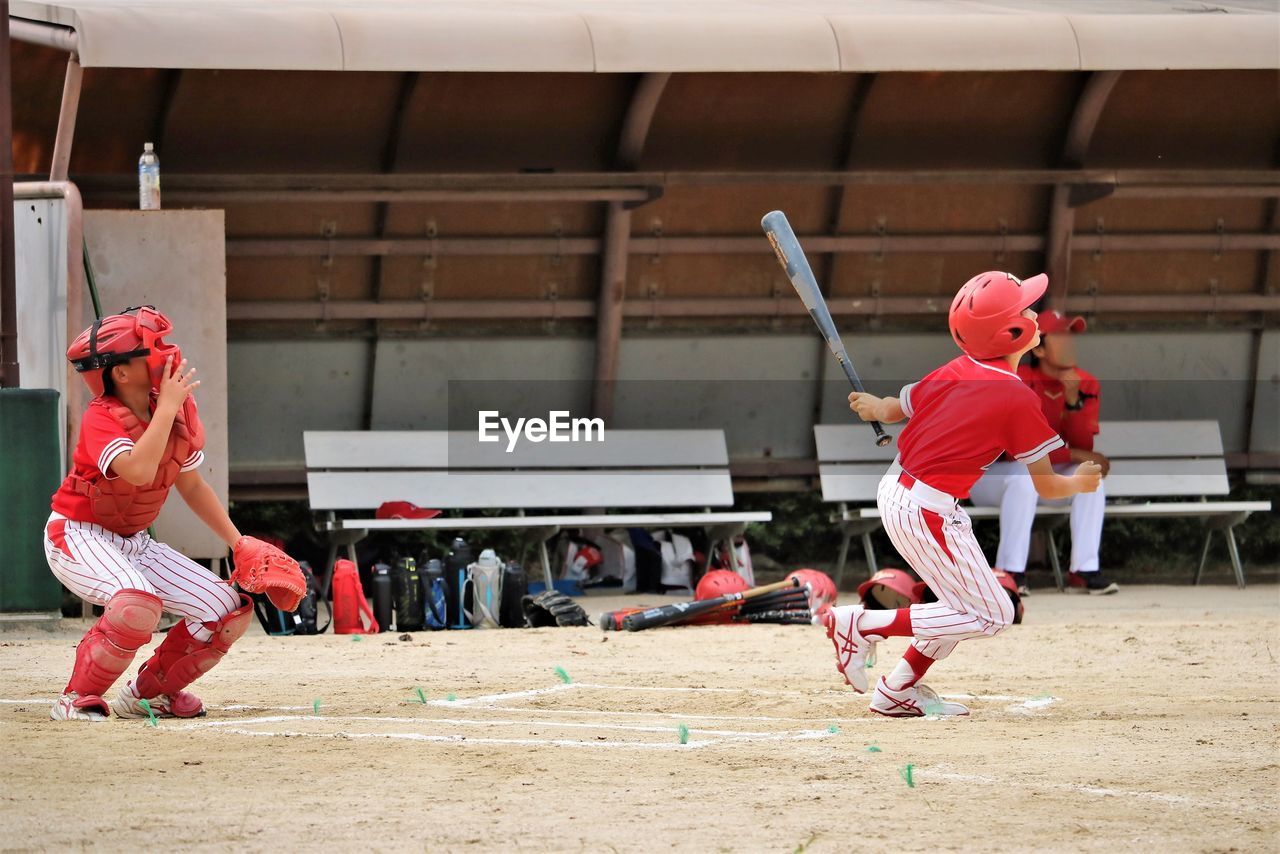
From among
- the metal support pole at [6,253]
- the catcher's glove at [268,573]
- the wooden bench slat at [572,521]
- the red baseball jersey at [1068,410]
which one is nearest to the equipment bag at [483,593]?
the wooden bench slat at [572,521]

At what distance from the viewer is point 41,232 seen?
9062 mm

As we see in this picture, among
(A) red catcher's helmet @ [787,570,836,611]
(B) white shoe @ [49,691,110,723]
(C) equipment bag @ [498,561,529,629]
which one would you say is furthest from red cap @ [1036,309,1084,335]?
(B) white shoe @ [49,691,110,723]

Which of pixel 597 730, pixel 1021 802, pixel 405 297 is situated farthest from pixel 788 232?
pixel 405 297

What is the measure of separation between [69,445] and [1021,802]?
6036 millimetres

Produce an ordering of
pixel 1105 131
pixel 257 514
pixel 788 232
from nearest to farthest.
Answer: pixel 788 232, pixel 257 514, pixel 1105 131

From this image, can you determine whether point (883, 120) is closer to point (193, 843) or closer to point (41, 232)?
point (41, 232)

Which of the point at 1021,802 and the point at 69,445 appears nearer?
the point at 1021,802

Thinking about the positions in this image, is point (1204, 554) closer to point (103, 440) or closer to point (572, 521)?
point (572, 521)

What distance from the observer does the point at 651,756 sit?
16.8ft

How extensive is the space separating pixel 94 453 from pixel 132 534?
0.43m

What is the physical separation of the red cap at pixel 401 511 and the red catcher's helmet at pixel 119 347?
4887mm

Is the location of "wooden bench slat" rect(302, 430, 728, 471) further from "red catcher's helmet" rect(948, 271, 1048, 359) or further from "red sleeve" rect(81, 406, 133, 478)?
"red catcher's helmet" rect(948, 271, 1048, 359)

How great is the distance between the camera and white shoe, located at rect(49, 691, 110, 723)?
586 cm

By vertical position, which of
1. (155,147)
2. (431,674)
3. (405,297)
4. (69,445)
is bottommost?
(431,674)
